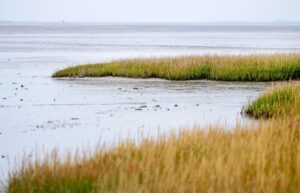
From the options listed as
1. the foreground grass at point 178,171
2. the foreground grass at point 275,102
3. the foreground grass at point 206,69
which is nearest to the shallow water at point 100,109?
the foreground grass at point 275,102

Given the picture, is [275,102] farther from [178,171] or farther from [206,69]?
[206,69]

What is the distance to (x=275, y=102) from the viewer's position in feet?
64.1

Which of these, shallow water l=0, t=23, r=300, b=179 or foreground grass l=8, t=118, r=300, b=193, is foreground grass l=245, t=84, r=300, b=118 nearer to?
shallow water l=0, t=23, r=300, b=179

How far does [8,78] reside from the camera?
117 ft

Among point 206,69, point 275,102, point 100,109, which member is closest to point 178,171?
point 275,102

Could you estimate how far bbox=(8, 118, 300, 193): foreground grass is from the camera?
8.32m

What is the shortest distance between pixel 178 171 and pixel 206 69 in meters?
24.8

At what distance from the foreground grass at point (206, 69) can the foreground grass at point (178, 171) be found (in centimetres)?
2072

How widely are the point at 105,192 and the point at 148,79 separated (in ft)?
83.1

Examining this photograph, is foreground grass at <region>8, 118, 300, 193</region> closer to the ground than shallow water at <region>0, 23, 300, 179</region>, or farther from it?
farther from it

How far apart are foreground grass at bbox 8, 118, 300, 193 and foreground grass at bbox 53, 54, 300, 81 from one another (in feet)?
68.0

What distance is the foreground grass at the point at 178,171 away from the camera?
8.32 m

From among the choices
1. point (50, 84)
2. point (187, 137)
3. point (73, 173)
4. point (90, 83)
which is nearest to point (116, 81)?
point (90, 83)

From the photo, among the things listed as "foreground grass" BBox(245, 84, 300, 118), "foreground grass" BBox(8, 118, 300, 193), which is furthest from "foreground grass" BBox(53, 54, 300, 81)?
"foreground grass" BBox(8, 118, 300, 193)
